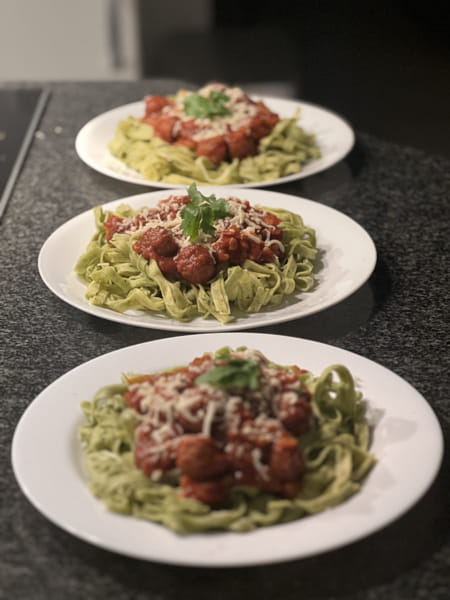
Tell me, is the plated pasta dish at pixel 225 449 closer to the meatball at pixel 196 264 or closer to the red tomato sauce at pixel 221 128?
the meatball at pixel 196 264

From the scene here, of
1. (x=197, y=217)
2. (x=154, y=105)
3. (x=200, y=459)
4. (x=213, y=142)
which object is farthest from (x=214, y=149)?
(x=200, y=459)

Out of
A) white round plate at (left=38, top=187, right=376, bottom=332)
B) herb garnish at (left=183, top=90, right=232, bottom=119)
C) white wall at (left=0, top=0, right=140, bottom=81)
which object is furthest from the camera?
white wall at (left=0, top=0, right=140, bottom=81)

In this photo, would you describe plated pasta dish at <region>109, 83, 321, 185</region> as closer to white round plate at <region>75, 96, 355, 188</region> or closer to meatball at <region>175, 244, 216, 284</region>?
white round plate at <region>75, 96, 355, 188</region>

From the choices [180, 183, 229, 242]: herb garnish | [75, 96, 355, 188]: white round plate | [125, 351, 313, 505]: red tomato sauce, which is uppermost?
[125, 351, 313, 505]: red tomato sauce

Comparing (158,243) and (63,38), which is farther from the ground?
(158,243)

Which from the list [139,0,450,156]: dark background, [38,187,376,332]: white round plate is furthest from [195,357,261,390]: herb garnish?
[139,0,450,156]: dark background

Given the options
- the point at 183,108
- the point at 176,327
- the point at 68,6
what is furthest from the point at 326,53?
the point at 176,327

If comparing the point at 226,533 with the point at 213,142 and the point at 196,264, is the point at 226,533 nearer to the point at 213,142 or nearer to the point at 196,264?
the point at 196,264
